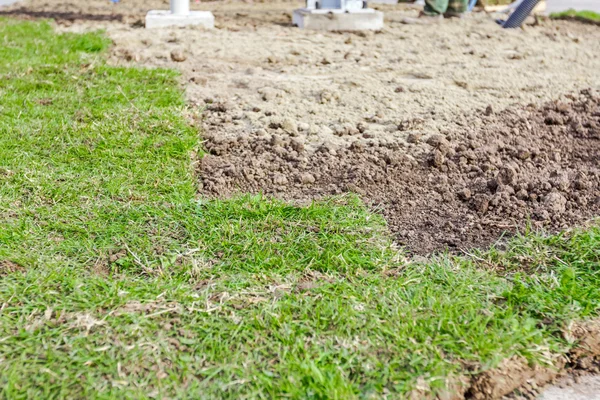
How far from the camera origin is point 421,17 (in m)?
9.11

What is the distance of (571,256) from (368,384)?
1.30m

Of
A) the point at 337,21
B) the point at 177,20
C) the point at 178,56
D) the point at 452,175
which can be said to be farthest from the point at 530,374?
the point at 177,20

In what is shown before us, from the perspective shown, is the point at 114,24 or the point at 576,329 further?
the point at 114,24

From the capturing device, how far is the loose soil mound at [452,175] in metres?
3.41

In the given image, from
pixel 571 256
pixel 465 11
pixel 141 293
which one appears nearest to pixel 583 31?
pixel 465 11

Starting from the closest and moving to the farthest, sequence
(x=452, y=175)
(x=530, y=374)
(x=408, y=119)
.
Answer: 1. (x=530, y=374)
2. (x=452, y=175)
3. (x=408, y=119)

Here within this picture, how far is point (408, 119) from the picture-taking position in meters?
4.66

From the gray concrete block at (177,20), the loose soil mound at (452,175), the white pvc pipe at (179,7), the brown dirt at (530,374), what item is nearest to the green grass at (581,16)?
the gray concrete block at (177,20)

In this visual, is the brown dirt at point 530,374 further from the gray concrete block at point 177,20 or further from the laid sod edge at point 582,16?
the laid sod edge at point 582,16

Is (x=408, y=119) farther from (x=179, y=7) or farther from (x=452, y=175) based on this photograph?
(x=179, y=7)

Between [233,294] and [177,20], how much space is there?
18.8 feet

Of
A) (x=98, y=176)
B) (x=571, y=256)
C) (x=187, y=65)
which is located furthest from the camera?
(x=187, y=65)

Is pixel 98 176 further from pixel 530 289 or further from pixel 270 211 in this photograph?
pixel 530 289

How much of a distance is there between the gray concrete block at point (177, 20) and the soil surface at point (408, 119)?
27 cm
